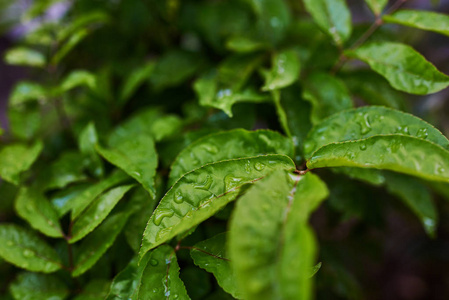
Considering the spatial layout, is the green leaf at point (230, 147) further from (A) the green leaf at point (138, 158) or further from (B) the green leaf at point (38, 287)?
(B) the green leaf at point (38, 287)

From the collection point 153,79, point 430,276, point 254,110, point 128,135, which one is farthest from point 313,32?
point 430,276

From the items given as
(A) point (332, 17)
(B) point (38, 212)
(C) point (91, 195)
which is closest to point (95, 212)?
(C) point (91, 195)

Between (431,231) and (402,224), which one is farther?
(402,224)

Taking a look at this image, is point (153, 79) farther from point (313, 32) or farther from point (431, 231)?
point (431, 231)

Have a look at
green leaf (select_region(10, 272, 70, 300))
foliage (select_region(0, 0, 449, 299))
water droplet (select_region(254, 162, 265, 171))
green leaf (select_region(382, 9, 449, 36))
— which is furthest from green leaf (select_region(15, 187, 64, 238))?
green leaf (select_region(382, 9, 449, 36))

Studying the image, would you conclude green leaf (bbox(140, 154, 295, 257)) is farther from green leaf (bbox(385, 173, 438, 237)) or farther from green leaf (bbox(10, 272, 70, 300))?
green leaf (bbox(385, 173, 438, 237))
